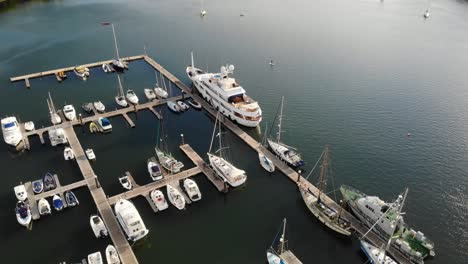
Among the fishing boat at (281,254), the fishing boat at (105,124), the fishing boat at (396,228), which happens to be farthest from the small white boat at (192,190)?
the fishing boat at (105,124)

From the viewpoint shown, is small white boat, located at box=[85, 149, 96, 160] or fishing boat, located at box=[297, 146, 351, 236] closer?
fishing boat, located at box=[297, 146, 351, 236]

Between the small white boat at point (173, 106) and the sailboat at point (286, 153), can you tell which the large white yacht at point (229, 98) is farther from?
the small white boat at point (173, 106)

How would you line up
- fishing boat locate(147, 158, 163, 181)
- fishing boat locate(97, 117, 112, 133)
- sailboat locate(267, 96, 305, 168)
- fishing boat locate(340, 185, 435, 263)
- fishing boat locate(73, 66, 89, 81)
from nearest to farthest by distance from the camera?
fishing boat locate(340, 185, 435, 263)
fishing boat locate(147, 158, 163, 181)
sailboat locate(267, 96, 305, 168)
fishing boat locate(97, 117, 112, 133)
fishing boat locate(73, 66, 89, 81)

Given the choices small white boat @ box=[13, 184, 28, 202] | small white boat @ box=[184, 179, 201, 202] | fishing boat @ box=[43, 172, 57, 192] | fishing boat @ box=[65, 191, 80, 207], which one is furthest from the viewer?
fishing boat @ box=[43, 172, 57, 192]

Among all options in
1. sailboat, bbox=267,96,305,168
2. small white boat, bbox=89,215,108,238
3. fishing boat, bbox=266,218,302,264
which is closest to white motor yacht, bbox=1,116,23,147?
small white boat, bbox=89,215,108,238

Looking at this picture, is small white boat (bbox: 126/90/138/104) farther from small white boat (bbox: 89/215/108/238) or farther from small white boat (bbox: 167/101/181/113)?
small white boat (bbox: 89/215/108/238)

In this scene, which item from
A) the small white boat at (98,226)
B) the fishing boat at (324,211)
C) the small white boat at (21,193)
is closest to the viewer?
the small white boat at (98,226)

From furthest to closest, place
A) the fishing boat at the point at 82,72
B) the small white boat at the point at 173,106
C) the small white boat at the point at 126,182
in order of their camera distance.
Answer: the fishing boat at the point at 82,72
the small white boat at the point at 173,106
the small white boat at the point at 126,182
